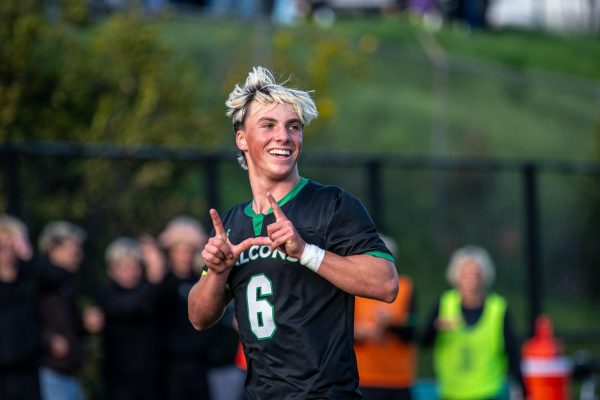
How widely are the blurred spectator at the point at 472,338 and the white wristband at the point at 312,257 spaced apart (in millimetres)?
5381

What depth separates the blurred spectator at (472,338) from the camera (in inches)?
390

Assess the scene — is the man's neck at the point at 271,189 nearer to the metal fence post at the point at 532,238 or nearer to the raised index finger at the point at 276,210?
the raised index finger at the point at 276,210

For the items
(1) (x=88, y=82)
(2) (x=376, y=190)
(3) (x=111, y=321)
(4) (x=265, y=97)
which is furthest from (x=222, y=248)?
(1) (x=88, y=82)

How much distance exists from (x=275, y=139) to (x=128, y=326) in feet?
17.7

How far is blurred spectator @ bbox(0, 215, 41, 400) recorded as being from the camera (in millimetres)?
9156

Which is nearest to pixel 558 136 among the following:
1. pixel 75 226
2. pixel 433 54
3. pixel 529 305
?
pixel 433 54

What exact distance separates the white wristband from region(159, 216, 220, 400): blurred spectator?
18.3ft

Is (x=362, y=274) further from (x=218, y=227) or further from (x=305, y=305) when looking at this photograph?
(x=218, y=227)

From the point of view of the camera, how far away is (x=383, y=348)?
9.89m

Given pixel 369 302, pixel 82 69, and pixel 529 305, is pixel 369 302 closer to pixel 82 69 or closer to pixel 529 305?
pixel 529 305

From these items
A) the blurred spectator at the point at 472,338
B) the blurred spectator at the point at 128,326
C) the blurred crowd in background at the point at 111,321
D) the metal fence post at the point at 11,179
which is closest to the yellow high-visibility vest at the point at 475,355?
the blurred spectator at the point at 472,338

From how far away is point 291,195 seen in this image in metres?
5.05

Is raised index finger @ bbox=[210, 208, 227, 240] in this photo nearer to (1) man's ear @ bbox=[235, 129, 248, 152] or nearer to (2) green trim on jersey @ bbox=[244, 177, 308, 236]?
(2) green trim on jersey @ bbox=[244, 177, 308, 236]

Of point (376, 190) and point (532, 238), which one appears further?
point (532, 238)
